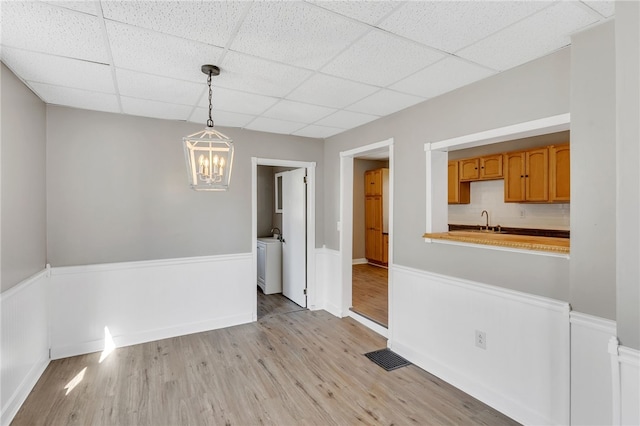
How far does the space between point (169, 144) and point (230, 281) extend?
6.04 ft

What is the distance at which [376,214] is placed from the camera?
7.46 m

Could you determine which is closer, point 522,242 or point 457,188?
point 522,242

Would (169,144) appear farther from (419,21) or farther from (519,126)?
(519,126)

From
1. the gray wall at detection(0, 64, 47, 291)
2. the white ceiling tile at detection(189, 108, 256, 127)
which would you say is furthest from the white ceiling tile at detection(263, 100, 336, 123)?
the gray wall at detection(0, 64, 47, 291)

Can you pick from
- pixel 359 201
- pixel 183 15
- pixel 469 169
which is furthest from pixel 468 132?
pixel 359 201

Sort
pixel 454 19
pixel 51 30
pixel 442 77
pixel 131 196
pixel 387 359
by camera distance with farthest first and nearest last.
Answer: pixel 131 196
pixel 387 359
pixel 442 77
pixel 51 30
pixel 454 19

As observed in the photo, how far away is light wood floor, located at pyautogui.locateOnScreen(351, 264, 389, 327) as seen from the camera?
165 inches

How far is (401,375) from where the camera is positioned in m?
2.84

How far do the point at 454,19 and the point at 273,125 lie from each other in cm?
256

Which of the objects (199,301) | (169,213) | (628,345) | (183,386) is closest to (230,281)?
(199,301)

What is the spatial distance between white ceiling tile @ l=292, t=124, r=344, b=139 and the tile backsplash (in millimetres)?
3074

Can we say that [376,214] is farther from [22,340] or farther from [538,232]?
[22,340]

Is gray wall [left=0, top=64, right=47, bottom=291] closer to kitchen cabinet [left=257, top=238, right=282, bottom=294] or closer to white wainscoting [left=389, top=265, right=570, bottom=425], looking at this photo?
kitchen cabinet [left=257, top=238, right=282, bottom=294]

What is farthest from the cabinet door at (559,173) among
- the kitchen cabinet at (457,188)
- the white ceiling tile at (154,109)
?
the white ceiling tile at (154,109)
